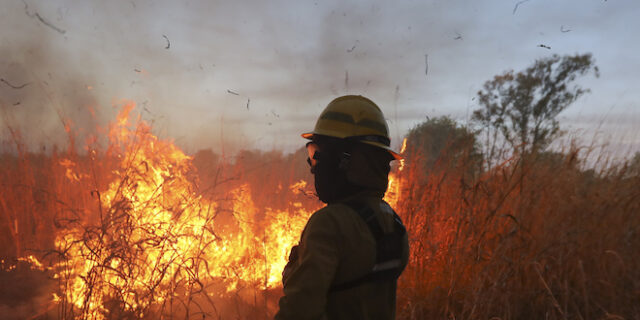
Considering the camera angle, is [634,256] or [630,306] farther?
[634,256]

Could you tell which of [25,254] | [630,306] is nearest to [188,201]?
[25,254]

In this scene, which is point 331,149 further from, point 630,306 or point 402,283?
point 630,306

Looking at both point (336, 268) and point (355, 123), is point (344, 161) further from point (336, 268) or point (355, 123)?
point (336, 268)

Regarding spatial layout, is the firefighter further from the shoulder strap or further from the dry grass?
the dry grass

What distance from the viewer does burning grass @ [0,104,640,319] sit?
2.91 m

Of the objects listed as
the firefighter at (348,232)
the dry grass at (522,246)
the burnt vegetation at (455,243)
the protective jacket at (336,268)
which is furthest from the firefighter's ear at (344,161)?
the dry grass at (522,246)

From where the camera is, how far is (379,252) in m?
1.41

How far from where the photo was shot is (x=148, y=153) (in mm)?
4305

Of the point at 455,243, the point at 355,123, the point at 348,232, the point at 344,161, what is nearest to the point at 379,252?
the point at 348,232

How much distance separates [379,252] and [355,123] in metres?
0.63

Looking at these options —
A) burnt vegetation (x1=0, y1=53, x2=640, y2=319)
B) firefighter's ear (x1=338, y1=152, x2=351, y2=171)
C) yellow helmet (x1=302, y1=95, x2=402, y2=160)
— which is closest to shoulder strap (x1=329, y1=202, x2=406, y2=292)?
firefighter's ear (x1=338, y1=152, x2=351, y2=171)

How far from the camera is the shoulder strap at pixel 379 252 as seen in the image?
4.58 ft

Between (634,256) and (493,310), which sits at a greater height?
(634,256)

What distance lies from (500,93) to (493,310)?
22714 mm
